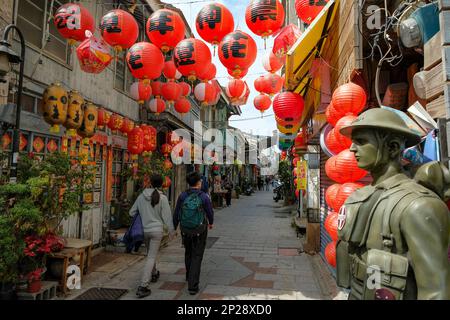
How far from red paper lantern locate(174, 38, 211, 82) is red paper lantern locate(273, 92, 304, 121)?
6.63 feet

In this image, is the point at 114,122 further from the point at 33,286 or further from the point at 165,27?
the point at 33,286

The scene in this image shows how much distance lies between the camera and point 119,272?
6.73 m

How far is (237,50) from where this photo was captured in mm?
6004

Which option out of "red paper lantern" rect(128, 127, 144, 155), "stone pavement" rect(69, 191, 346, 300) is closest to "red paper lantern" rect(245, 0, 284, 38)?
"red paper lantern" rect(128, 127, 144, 155)

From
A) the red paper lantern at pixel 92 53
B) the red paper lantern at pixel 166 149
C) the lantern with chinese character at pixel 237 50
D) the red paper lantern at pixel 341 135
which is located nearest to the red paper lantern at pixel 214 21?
the lantern with chinese character at pixel 237 50

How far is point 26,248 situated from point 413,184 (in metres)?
5.10

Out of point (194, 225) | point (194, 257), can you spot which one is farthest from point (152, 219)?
point (194, 257)

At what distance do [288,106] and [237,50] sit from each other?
1.90 meters

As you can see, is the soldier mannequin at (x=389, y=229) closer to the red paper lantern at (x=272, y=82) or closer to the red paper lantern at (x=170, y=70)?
the red paper lantern at (x=272, y=82)

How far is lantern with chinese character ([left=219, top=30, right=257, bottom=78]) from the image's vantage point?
600 cm

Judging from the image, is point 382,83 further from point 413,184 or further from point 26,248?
point 26,248

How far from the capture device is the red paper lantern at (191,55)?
6.20m

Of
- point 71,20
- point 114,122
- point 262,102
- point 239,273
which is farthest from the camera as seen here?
point 262,102

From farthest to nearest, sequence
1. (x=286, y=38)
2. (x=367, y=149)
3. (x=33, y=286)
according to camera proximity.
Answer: (x=286, y=38) < (x=33, y=286) < (x=367, y=149)
